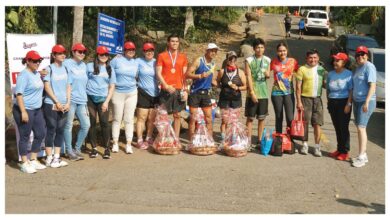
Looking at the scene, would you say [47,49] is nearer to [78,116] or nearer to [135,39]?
[78,116]

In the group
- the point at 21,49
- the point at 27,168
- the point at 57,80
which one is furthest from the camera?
the point at 21,49

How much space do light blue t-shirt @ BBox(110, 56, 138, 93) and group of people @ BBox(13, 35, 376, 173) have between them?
2 cm

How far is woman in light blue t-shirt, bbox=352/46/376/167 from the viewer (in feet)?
24.4

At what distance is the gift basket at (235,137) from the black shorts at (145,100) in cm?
125

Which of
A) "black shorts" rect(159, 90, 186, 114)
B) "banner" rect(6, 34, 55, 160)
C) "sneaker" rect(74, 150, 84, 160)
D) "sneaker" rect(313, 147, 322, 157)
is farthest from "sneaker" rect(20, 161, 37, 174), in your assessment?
"sneaker" rect(313, 147, 322, 157)

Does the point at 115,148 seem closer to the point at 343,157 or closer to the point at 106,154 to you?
the point at 106,154

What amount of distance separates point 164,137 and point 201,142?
61cm

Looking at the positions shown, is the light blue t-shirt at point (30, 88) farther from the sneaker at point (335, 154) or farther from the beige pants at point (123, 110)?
the sneaker at point (335, 154)

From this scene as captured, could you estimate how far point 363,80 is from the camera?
752 centimetres

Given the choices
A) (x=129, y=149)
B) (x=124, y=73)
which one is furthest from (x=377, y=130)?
(x=124, y=73)

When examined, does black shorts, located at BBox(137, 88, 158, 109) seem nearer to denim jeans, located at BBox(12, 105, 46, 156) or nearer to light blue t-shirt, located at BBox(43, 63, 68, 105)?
light blue t-shirt, located at BBox(43, 63, 68, 105)

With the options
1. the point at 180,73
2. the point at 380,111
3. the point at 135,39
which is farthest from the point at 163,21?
the point at 180,73

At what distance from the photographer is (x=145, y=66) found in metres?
8.05

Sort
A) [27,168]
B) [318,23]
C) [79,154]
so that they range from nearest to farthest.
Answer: [27,168] → [79,154] → [318,23]
